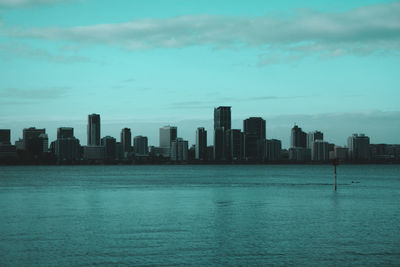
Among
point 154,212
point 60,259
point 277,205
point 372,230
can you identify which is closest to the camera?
point 60,259

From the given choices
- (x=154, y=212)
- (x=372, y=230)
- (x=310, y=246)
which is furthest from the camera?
(x=154, y=212)

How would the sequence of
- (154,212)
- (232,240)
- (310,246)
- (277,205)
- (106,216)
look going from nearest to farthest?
(310,246) → (232,240) → (106,216) → (154,212) → (277,205)

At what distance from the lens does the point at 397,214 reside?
200 feet

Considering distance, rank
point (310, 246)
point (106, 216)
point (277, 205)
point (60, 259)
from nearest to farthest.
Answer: point (60, 259) → point (310, 246) → point (106, 216) → point (277, 205)

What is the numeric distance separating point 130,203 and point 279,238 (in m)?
37.5

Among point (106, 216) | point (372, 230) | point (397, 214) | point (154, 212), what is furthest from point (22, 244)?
point (397, 214)

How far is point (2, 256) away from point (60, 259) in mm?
4036

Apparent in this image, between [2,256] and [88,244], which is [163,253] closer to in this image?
[88,244]

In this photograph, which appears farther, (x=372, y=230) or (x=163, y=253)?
(x=372, y=230)

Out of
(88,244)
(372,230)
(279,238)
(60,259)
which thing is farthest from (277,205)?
(60,259)

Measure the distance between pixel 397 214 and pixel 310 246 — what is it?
26681 mm

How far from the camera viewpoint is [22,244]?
39.5 meters

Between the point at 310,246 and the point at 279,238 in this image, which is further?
the point at 279,238

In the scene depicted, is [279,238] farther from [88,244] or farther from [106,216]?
[106,216]
